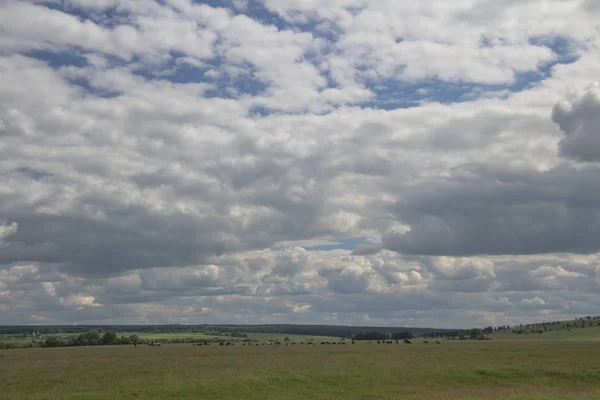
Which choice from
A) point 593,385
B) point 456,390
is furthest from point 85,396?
point 593,385

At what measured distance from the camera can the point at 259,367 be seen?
6744 cm

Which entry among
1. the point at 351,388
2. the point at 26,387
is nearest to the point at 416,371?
the point at 351,388

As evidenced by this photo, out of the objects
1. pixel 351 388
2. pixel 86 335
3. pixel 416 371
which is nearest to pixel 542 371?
pixel 416 371

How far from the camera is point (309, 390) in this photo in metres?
52.7

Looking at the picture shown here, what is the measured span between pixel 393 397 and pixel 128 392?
20295mm

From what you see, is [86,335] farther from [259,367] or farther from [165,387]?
[165,387]

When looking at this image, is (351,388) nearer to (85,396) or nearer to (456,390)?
(456,390)

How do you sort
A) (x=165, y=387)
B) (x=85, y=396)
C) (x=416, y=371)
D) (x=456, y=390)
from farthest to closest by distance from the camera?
(x=416, y=371) < (x=456, y=390) < (x=165, y=387) < (x=85, y=396)

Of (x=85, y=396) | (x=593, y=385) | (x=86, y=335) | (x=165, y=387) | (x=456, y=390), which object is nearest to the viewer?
(x=85, y=396)

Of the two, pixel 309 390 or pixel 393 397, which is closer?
pixel 393 397

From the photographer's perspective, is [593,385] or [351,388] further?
[593,385]

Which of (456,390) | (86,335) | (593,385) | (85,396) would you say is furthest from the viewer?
(86,335)

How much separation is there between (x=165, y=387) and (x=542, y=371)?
39.7 metres

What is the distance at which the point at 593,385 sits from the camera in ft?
193
